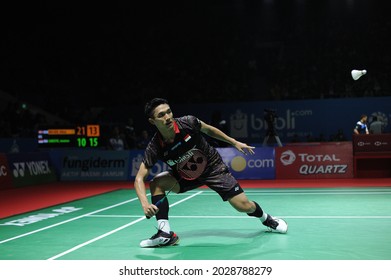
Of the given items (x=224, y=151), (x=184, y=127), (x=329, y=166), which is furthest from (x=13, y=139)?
(x=184, y=127)

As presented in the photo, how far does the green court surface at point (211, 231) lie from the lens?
565 centimetres

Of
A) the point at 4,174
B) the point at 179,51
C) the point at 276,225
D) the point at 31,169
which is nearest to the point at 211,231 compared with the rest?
the point at 276,225

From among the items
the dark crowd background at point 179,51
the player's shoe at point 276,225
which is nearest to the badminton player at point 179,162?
the player's shoe at point 276,225

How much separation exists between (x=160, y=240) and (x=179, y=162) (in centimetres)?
94

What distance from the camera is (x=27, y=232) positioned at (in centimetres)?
734

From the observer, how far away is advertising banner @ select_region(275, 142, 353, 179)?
1534cm

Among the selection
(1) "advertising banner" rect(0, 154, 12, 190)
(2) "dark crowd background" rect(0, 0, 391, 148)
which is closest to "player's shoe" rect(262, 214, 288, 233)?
(1) "advertising banner" rect(0, 154, 12, 190)

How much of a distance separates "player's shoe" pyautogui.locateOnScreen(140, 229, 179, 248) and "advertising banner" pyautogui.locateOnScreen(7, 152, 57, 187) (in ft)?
32.3

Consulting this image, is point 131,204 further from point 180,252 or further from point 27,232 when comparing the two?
point 180,252

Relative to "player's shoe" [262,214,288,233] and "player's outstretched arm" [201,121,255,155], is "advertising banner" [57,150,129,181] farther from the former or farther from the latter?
"player's outstretched arm" [201,121,255,155]

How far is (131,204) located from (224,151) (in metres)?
5.70

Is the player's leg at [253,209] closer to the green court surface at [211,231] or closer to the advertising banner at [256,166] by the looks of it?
the green court surface at [211,231]

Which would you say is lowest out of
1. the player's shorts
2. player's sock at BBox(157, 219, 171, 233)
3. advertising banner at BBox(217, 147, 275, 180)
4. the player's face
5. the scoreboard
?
advertising banner at BBox(217, 147, 275, 180)
